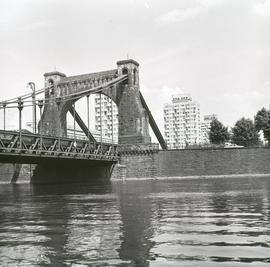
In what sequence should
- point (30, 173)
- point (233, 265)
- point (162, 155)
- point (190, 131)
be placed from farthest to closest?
point (190, 131) < point (30, 173) < point (162, 155) < point (233, 265)

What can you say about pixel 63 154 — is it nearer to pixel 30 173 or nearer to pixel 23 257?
pixel 30 173

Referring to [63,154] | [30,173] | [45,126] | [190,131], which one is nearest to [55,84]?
[45,126]

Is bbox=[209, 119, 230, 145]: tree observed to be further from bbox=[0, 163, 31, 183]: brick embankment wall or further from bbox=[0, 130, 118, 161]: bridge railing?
bbox=[0, 163, 31, 183]: brick embankment wall

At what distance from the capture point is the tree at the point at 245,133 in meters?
77.9

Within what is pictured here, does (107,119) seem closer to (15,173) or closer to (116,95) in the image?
(116,95)

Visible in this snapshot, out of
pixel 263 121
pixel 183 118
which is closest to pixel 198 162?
pixel 263 121

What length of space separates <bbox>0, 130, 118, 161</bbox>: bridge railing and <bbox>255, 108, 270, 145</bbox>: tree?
79.3 feet

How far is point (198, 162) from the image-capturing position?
60.7 metres

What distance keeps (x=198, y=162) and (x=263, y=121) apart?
58.4 ft

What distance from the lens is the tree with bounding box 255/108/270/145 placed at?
71688 millimetres

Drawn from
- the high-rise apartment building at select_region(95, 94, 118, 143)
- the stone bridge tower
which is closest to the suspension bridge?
the stone bridge tower

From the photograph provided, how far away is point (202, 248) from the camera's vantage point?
9.74 metres

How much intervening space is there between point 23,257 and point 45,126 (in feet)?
203

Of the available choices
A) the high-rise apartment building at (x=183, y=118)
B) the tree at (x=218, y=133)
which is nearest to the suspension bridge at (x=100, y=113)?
the tree at (x=218, y=133)
